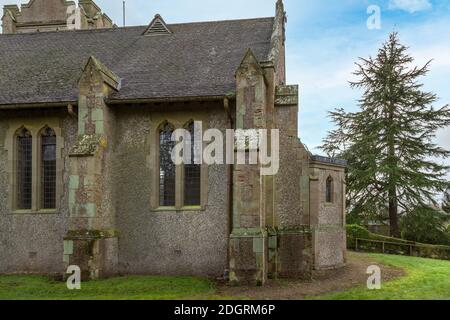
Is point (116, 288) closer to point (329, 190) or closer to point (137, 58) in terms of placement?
point (329, 190)

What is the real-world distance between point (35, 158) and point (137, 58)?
5899mm

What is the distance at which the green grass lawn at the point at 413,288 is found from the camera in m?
13.4

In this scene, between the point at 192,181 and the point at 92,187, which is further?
the point at 192,181

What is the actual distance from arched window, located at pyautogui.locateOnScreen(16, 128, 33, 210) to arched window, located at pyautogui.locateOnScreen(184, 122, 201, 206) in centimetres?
586

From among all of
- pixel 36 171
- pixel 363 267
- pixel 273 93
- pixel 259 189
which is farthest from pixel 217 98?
pixel 363 267

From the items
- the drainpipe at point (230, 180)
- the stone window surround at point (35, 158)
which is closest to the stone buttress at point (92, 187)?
the stone window surround at point (35, 158)

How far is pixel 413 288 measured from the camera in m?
14.9

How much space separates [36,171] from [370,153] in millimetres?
21218

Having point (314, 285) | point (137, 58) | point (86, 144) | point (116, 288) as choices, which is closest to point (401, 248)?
point (314, 285)

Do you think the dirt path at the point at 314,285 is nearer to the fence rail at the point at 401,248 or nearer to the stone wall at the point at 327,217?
the stone wall at the point at 327,217

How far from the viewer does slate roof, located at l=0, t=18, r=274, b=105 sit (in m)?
17.9

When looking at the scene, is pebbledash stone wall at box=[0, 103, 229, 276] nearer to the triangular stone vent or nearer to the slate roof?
the slate roof

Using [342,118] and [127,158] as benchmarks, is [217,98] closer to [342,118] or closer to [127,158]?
[127,158]

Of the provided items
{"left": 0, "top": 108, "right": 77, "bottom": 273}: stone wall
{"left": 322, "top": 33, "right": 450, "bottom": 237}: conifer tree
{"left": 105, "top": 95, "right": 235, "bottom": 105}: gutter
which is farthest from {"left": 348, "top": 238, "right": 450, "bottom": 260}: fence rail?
{"left": 0, "top": 108, "right": 77, "bottom": 273}: stone wall
